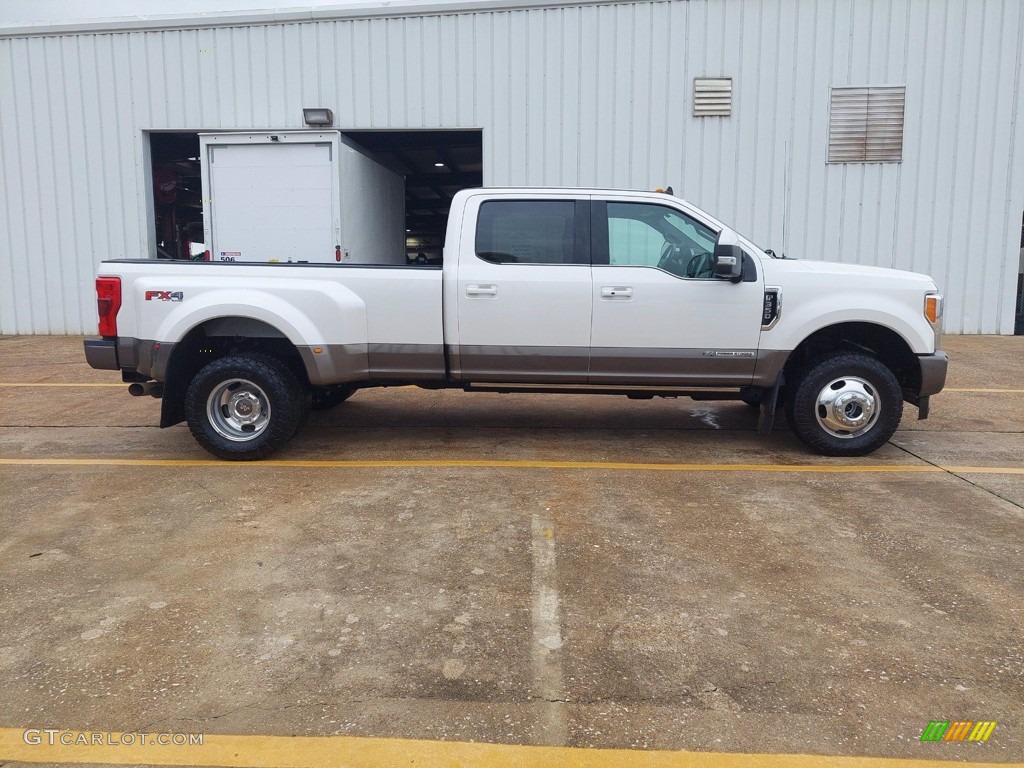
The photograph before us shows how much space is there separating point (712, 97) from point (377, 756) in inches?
489

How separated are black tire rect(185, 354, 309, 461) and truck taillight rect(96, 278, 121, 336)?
0.67m

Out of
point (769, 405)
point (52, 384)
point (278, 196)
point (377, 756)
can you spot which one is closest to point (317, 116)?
point (278, 196)

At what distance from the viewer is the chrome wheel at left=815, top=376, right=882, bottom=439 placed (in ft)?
19.2

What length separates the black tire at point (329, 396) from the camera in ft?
22.1

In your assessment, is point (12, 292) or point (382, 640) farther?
point (12, 292)

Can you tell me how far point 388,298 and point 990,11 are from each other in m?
12.0

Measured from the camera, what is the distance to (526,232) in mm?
6000

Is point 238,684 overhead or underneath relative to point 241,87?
underneath

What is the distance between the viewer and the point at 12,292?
46.5 ft

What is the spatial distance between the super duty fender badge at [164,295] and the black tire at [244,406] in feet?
1.69

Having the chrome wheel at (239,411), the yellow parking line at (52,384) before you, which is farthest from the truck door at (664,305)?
the yellow parking line at (52,384)

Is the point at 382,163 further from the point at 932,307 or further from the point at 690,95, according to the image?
the point at 932,307

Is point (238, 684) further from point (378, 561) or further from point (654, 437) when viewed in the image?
point (654, 437)

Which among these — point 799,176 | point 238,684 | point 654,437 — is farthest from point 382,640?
point 799,176
